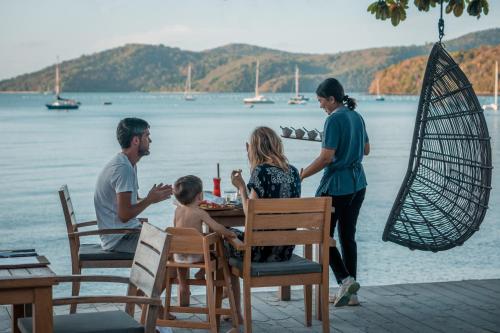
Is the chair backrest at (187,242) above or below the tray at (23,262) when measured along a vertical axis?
below

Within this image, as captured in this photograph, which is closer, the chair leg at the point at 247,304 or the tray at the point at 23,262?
the tray at the point at 23,262

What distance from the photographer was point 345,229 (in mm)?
5910

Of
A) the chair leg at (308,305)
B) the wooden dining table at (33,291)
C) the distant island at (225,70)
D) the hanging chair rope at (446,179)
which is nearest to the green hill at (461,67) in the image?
the distant island at (225,70)

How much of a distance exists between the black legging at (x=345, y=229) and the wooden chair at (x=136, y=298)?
2.17 m

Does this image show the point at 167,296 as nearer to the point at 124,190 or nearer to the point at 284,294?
the point at 124,190

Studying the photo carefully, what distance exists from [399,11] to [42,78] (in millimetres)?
132296

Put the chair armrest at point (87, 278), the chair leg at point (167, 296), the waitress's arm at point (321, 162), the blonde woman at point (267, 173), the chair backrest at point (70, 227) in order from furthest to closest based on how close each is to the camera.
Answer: the waitress's arm at point (321, 162) → the chair backrest at point (70, 227) → the chair leg at point (167, 296) → the blonde woman at point (267, 173) → the chair armrest at point (87, 278)

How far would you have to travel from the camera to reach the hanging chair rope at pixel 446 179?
6070mm

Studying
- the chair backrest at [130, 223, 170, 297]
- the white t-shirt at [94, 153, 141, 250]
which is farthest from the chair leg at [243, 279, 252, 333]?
the chair backrest at [130, 223, 170, 297]

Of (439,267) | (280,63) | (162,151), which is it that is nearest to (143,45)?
(280,63)

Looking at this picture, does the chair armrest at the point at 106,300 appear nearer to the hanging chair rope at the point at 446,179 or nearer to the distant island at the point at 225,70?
the hanging chair rope at the point at 446,179

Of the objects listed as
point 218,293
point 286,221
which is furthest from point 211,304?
point 286,221

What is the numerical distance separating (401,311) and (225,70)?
437ft

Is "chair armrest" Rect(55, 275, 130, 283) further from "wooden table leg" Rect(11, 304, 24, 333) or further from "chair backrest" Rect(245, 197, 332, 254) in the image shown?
"chair backrest" Rect(245, 197, 332, 254)
